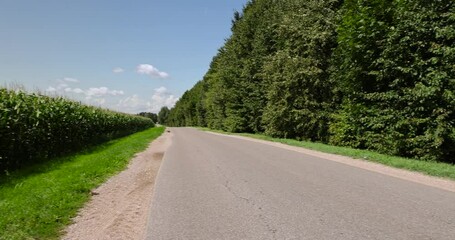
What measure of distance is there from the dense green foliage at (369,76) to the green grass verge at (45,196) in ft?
37.2

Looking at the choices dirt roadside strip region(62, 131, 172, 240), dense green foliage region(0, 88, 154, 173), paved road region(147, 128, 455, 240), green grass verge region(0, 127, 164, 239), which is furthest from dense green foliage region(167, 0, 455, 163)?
dense green foliage region(0, 88, 154, 173)

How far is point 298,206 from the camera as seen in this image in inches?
250

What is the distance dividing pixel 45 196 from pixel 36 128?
7.33m

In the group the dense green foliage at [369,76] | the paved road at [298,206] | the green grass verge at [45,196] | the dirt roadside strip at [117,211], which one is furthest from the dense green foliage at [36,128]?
the dense green foliage at [369,76]

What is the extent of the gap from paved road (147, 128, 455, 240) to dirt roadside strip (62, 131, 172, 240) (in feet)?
0.95

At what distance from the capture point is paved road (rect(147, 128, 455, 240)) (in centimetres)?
501

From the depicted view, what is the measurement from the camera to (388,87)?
16.0 meters

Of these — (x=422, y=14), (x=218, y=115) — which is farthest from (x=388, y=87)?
(x=218, y=115)

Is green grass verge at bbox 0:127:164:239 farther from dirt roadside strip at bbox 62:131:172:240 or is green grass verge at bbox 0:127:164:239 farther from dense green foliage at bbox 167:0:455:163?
dense green foliage at bbox 167:0:455:163

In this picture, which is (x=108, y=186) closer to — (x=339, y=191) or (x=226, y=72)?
(x=339, y=191)

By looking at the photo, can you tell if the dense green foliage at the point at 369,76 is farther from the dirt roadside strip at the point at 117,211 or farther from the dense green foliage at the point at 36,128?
the dense green foliage at the point at 36,128

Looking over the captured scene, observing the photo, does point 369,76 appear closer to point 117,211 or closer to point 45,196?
point 117,211

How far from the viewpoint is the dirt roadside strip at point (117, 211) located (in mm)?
5359

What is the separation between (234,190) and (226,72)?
39413mm
